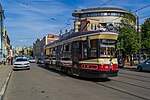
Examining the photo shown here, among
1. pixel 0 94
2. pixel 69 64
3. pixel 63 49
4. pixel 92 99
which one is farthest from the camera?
pixel 63 49

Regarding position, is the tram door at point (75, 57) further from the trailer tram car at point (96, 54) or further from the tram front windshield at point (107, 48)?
the tram front windshield at point (107, 48)

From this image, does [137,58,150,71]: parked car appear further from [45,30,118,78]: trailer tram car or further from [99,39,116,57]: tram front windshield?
[99,39,116,57]: tram front windshield

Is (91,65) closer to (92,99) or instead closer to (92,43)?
(92,43)

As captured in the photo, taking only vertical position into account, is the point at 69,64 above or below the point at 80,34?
below

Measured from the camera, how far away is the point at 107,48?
15.9 m

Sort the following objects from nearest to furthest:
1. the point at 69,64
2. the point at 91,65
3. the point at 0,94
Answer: the point at 0,94, the point at 91,65, the point at 69,64

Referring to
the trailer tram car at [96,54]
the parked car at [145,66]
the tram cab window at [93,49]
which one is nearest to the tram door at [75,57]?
the trailer tram car at [96,54]

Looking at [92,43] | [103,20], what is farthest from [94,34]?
[103,20]

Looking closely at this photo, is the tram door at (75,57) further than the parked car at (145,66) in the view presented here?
No

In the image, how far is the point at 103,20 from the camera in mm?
102688

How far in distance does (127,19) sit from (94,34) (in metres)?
24.2

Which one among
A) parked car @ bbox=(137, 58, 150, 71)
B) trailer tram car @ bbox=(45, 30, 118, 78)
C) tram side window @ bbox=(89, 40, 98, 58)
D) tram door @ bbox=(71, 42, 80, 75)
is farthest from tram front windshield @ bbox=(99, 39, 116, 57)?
parked car @ bbox=(137, 58, 150, 71)

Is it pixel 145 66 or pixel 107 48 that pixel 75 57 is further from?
pixel 145 66

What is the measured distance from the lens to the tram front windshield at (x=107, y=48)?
51.6 ft
